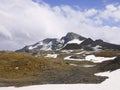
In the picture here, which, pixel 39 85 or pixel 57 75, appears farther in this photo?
pixel 57 75

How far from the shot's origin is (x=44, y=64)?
47.2m

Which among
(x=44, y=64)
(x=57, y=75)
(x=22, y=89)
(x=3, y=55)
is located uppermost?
(x=3, y=55)

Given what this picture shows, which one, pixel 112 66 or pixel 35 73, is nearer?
pixel 35 73

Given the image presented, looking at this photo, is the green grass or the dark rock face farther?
the dark rock face

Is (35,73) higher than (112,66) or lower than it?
lower

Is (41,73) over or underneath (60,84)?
over

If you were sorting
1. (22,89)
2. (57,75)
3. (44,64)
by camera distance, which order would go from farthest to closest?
1. (44,64)
2. (57,75)
3. (22,89)

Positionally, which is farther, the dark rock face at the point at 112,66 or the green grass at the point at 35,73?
the dark rock face at the point at 112,66

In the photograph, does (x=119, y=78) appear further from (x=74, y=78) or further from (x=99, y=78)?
(x=74, y=78)

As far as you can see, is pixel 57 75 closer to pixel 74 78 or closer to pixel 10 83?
pixel 74 78

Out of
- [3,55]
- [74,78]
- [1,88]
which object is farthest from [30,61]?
[1,88]

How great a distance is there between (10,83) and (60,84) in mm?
6340

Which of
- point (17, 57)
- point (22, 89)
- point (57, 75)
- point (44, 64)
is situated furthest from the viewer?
point (17, 57)

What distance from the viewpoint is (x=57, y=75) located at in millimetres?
41781
